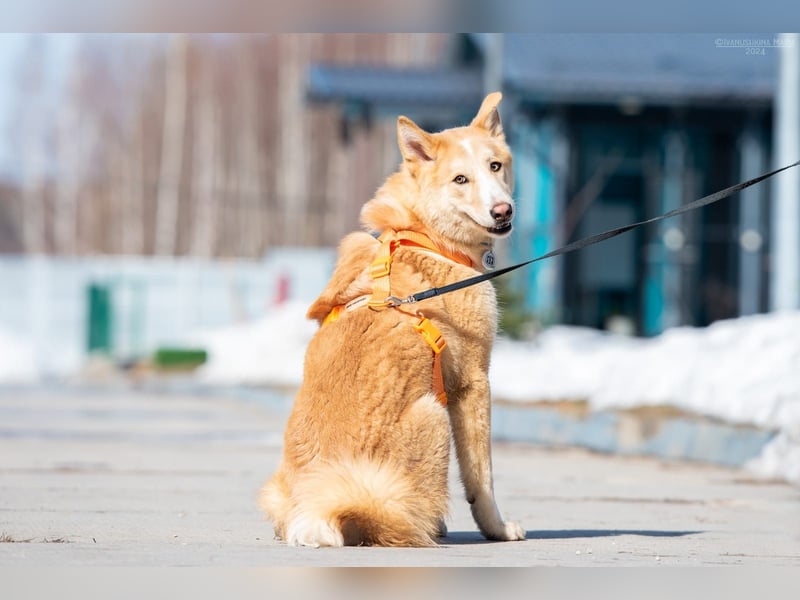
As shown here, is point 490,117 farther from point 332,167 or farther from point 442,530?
point 332,167

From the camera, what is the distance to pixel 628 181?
2458 centimetres

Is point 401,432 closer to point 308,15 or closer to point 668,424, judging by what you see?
point 308,15

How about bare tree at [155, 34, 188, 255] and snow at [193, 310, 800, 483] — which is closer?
snow at [193, 310, 800, 483]

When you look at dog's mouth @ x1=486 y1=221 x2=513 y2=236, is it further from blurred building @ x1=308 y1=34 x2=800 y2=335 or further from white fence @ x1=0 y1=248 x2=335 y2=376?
white fence @ x1=0 y1=248 x2=335 y2=376

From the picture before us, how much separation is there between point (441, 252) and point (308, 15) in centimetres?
158

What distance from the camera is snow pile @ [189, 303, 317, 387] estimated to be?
2336cm

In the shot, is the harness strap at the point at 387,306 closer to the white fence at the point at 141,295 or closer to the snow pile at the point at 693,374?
the snow pile at the point at 693,374

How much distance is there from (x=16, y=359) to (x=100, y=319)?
5435mm

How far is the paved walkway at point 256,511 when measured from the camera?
515 cm

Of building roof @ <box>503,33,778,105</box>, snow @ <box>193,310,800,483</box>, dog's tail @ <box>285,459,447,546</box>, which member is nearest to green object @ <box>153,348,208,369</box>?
building roof @ <box>503,33,778,105</box>

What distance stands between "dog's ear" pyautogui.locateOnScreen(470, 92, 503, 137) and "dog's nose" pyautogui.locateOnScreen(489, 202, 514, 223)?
1.83 ft

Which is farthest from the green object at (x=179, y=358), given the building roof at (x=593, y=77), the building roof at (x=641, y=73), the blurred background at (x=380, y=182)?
the building roof at (x=641, y=73)

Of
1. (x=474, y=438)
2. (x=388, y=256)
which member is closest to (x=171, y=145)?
(x=388, y=256)

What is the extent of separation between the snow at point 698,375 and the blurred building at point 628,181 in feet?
20.8
